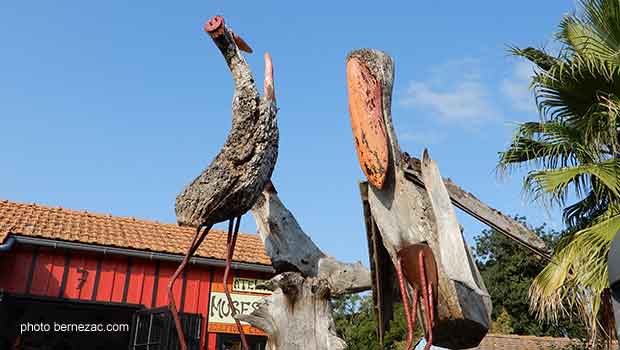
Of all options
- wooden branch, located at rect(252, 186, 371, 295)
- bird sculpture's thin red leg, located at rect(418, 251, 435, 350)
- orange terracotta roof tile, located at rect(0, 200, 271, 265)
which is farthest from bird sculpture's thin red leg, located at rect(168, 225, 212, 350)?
orange terracotta roof tile, located at rect(0, 200, 271, 265)

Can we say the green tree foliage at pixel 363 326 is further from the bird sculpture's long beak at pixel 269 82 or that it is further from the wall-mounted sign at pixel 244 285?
the bird sculpture's long beak at pixel 269 82

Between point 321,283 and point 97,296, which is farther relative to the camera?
point 97,296

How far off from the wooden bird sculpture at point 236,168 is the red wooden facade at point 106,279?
4.95 metres

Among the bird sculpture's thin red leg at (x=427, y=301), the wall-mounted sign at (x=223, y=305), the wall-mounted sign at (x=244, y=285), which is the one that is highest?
the wall-mounted sign at (x=244, y=285)

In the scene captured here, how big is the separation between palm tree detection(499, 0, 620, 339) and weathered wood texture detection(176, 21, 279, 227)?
293 centimetres

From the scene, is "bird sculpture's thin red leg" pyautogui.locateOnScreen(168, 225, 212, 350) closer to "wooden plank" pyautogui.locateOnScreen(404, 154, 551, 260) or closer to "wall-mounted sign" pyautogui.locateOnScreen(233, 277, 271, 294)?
"wooden plank" pyautogui.locateOnScreen(404, 154, 551, 260)

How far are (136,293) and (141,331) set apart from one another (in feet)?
2.55

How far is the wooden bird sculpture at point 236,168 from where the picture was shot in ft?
9.77

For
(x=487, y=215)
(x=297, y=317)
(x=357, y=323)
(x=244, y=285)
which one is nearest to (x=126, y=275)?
(x=244, y=285)

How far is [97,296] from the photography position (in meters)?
7.99

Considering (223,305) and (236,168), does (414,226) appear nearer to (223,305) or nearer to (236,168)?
(236,168)

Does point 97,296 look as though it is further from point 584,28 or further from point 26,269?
point 584,28

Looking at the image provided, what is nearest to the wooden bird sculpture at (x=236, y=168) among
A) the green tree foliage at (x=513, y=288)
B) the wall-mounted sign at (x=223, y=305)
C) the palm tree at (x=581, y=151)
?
the palm tree at (x=581, y=151)

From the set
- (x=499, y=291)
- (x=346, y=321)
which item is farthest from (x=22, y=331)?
(x=499, y=291)
